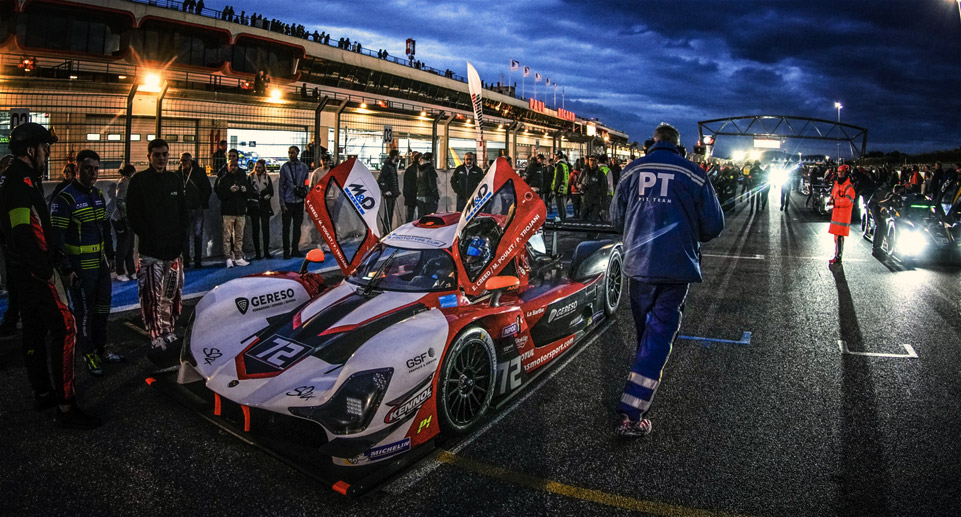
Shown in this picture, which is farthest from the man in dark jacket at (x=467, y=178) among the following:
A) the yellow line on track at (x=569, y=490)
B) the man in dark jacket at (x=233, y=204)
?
the yellow line on track at (x=569, y=490)

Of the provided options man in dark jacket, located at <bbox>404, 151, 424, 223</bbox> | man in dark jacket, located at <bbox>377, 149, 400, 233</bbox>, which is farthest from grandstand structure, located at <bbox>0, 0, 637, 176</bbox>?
man in dark jacket, located at <bbox>404, 151, 424, 223</bbox>

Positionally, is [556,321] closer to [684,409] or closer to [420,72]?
[684,409]

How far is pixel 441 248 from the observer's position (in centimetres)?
443

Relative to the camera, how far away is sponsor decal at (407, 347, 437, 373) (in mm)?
3172

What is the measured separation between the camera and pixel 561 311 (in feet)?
16.0

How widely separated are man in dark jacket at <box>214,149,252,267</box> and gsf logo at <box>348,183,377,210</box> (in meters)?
4.08

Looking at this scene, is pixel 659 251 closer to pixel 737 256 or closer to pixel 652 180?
Result: pixel 652 180

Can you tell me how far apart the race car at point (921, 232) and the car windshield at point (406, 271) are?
918cm

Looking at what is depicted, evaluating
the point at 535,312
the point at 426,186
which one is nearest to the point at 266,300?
the point at 535,312

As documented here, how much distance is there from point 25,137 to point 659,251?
4055 millimetres

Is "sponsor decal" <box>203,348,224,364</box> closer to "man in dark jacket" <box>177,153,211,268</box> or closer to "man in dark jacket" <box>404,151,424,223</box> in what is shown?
"man in dark jacket" <box>177,153,211,268</box>

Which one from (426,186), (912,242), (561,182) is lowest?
(912,242)

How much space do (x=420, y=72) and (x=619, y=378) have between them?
53193 millimetres

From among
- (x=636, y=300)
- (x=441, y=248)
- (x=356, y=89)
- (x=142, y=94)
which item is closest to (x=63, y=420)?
(x=441, y=248)
